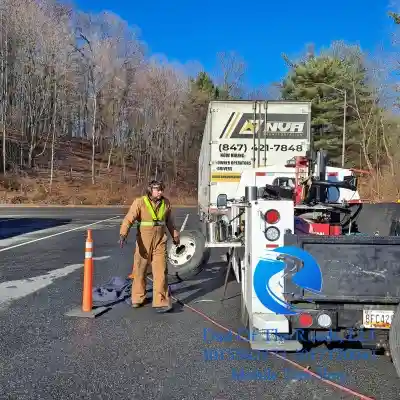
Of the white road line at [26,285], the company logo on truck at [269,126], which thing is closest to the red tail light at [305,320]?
the white road line at [26,285]

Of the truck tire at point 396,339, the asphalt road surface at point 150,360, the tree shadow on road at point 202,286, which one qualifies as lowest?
the asphalt road surface at point 150,360

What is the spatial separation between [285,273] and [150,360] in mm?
1600

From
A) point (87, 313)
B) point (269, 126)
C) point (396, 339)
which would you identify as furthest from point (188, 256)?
point (396, 339)

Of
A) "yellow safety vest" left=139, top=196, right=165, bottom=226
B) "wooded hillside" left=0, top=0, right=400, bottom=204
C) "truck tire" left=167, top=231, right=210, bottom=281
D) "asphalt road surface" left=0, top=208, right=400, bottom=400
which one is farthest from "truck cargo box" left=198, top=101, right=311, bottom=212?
"wooded hillside" left=0, top=0, right=400, bottom=204

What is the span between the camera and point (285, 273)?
4195 millimetres

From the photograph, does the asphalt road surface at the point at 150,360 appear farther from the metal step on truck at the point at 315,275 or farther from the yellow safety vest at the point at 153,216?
the yellow safety vest at the point at 153,216

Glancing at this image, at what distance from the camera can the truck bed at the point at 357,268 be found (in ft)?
12.9

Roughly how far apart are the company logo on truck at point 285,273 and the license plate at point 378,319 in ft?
1.45

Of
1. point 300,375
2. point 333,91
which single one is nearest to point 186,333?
point 300,375

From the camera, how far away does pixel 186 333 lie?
225 inches

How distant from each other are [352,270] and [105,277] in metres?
5.87

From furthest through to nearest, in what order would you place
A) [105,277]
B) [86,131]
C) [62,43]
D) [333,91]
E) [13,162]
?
[86,131] → [62,43] → [13,162] → [333,91] → [105,277]

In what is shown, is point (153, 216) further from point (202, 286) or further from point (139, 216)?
point (202, 286)

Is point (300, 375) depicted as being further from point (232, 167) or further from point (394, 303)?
point (232, 167)
